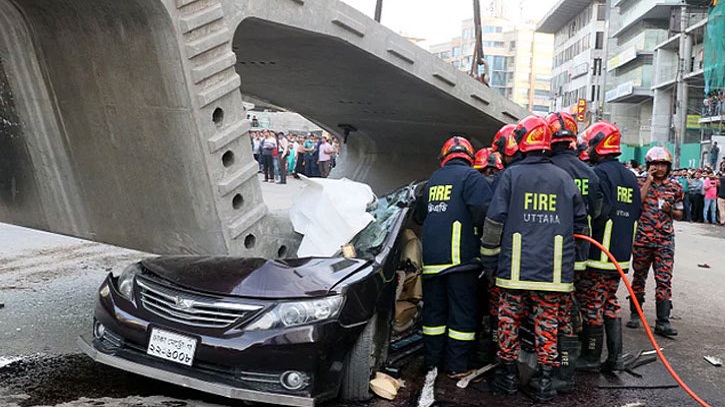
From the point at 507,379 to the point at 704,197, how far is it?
59.6ft

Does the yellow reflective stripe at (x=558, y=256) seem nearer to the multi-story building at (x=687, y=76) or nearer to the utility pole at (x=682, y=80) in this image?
the multi-story building at (x=687, y=76)

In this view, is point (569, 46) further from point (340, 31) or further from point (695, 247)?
point (340, 31)

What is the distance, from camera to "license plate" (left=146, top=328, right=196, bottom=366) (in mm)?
4031

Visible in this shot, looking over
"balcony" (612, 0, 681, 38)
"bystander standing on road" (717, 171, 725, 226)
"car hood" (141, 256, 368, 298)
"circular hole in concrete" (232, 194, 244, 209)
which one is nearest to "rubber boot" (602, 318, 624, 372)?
"car hood" (141, 256, 368, 298)

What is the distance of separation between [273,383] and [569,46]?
8049 centimetres

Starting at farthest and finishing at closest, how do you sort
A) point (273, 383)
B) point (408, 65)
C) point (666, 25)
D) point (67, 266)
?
point (666, 25), point (67, 266), point (408, 65), point (273, 383)

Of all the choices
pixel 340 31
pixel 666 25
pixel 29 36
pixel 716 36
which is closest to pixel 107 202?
pixel 29 36

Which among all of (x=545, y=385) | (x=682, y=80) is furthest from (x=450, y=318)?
(x=682, y=80)

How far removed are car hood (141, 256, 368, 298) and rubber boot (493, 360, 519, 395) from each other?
50.4 inches

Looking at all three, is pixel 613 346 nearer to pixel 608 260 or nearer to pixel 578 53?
pixel 608 260

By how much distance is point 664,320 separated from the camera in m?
7.04

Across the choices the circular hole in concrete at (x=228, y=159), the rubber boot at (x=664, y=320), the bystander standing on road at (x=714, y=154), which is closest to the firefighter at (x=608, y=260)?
the rubber boot at (x=664, y=320)

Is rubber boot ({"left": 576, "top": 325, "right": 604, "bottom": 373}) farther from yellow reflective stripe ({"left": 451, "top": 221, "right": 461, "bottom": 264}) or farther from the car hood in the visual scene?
the car hood

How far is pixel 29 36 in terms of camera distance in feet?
18.7
